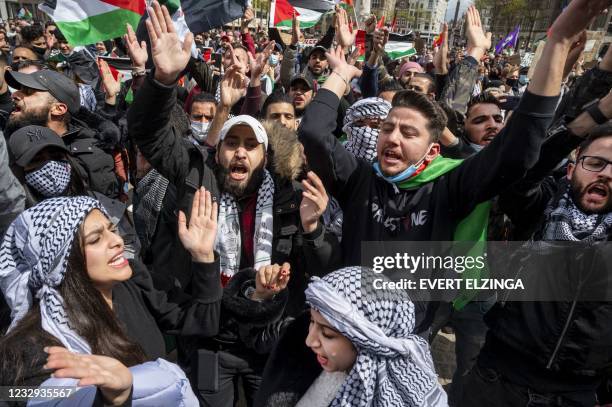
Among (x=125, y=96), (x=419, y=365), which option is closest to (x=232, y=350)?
(x=419, y=365)

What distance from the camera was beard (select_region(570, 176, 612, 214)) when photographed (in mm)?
1749

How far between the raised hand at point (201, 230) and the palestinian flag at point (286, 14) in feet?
16.4

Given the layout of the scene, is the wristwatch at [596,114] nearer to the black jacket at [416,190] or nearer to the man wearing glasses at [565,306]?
the man wearing glasses at [565,306]

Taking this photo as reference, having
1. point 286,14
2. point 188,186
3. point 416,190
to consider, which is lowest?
point 188,186

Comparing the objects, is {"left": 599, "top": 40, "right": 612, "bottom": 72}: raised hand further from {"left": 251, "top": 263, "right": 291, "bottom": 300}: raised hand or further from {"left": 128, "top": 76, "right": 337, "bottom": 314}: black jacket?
{"left": 251, "top": 263, "right": 291, "bottom": 300}: raised hand

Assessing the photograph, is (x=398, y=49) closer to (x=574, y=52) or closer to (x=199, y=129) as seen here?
(x=199, y=129)

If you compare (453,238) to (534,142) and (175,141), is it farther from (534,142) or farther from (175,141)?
(175,141)

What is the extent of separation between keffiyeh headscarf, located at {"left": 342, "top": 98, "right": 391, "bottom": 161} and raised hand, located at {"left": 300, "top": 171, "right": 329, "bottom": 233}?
63 cm

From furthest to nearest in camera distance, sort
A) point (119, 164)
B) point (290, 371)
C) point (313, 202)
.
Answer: point (119, 164)
point (313, 202)
point (290, 371)

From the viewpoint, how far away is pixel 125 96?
5125mm

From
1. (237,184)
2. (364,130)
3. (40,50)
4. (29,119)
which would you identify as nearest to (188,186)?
(237,184)

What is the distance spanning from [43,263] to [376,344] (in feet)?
3.92

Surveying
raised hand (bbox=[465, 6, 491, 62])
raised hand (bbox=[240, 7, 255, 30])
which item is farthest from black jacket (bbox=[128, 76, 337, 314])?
raised hand (bbox=[240, 7, 255, 30])

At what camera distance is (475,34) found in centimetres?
284
